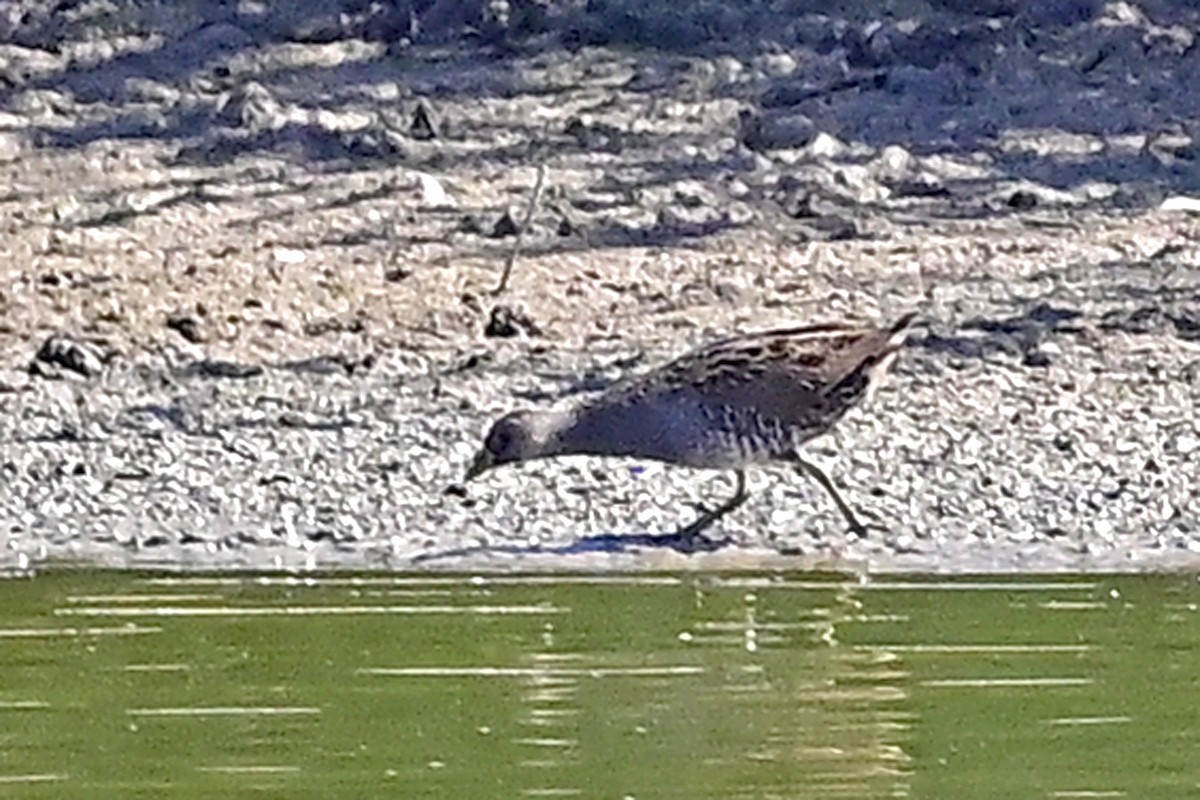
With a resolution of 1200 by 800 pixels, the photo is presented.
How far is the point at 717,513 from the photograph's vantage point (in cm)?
1027

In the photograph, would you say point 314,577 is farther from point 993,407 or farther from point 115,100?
point 115,100

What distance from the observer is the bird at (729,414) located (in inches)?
405

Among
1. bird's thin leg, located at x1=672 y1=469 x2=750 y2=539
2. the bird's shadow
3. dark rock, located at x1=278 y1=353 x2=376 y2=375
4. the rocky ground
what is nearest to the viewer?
the bird's shadow

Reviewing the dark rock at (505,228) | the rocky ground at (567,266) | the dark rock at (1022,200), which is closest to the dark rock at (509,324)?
the rocky ground at (567,266)

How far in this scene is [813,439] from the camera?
34.8 feet

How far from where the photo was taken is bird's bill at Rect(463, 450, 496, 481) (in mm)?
10438

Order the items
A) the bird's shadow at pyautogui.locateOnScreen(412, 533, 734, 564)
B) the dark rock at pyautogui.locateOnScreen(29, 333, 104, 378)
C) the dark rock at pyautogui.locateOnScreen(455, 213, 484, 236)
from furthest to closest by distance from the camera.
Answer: the dark rock at pyautogui.locateOnScreen(455, 213, 484, 236)
the dark rock at pyautogui.locateOnScreen(29, 333, 104, 378)
the bird's shadow at pyautogui.locateOnScreen(412, 533, 734, 564)

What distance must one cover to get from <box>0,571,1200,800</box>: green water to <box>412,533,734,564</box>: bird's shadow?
278mm

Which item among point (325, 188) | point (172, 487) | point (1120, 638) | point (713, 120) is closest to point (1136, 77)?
point (713, 120)

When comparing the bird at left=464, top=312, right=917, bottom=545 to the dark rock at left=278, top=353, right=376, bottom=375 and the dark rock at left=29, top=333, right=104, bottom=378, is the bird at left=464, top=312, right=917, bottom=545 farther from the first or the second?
the dark rock at left=29, top=333, right=104, bottom=378

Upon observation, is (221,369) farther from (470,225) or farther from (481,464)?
(470,225)

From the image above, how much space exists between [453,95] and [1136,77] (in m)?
2.60

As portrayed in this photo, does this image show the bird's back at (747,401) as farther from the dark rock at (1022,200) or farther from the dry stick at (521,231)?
the dark rock at (1022,200)

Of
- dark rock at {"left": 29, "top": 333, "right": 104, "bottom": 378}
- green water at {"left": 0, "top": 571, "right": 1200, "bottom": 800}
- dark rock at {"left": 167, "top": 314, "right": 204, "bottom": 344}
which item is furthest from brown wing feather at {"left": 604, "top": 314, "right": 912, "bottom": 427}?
dark rock at {"left": 167, "top": 314, "right": 204, "bottom": 344}
